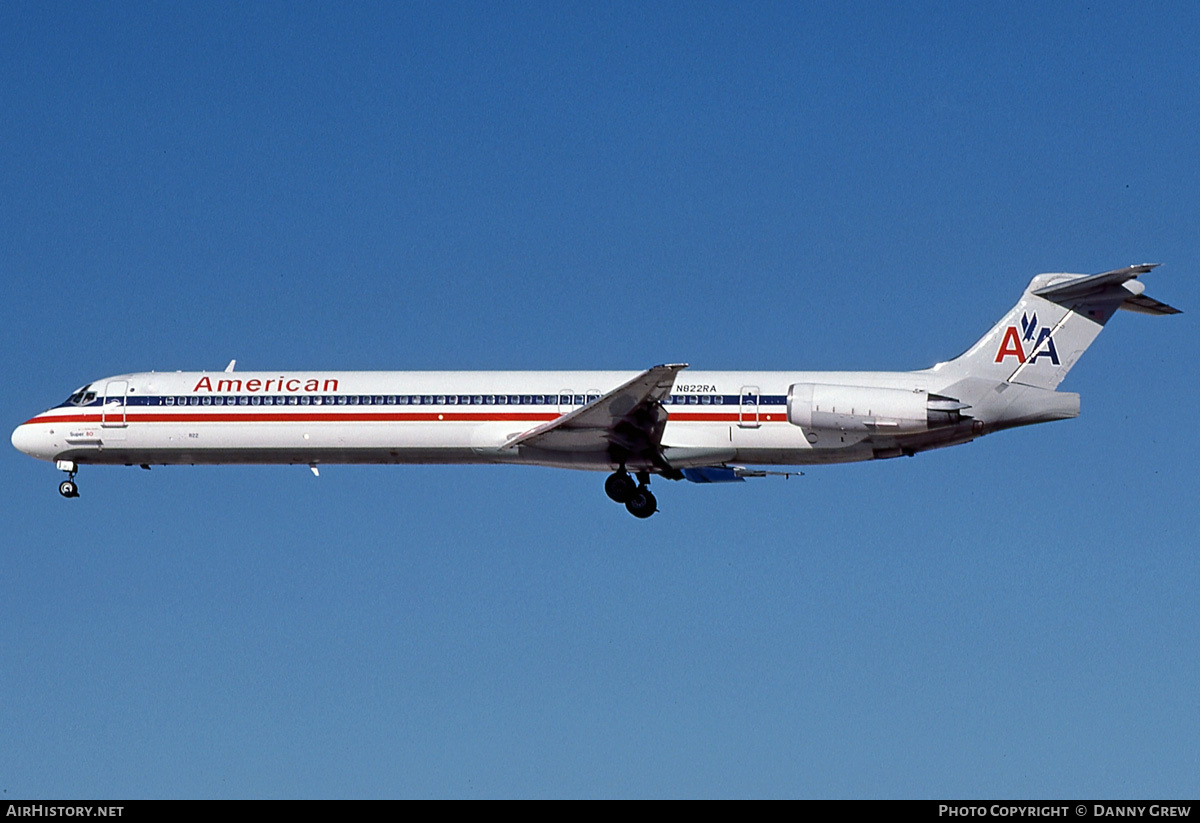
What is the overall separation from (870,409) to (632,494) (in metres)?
5.72

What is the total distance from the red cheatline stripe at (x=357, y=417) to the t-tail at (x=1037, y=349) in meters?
4.12

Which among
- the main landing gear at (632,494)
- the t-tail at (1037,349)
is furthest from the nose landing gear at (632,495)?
the t-tail at (1037,349)

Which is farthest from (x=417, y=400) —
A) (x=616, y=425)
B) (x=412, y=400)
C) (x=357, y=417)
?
(x=616, y=425)

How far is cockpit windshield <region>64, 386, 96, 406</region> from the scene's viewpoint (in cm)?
3497

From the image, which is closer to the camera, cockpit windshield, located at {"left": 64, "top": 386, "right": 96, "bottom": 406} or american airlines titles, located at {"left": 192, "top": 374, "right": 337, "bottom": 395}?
american airlines titles, located at {"left": 192, "top": 374, "right": 337, "bottom": 395}

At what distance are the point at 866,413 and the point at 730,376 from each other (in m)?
3.48

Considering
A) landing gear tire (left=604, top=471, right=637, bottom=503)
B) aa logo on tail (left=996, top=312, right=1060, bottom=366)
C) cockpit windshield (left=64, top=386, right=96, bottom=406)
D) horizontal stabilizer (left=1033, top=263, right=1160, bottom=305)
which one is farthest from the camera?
cockpit windshield (left=64, top=386, right=96, bottom=406)

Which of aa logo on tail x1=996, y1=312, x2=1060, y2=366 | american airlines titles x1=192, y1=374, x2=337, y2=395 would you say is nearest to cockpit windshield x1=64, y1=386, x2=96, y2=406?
american airlines titles x1=192, y1=374, x2=337, y2=395

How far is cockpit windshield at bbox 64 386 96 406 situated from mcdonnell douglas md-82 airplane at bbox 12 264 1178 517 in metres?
0.05

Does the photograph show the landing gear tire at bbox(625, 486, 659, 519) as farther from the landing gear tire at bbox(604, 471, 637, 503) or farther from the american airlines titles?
the american airlines titles

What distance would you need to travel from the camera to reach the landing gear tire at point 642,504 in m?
33.0

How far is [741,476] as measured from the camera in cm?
3438

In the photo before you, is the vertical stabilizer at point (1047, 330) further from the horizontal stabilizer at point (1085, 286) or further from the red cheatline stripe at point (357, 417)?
the red cheatline stripe at point (357, 417)
